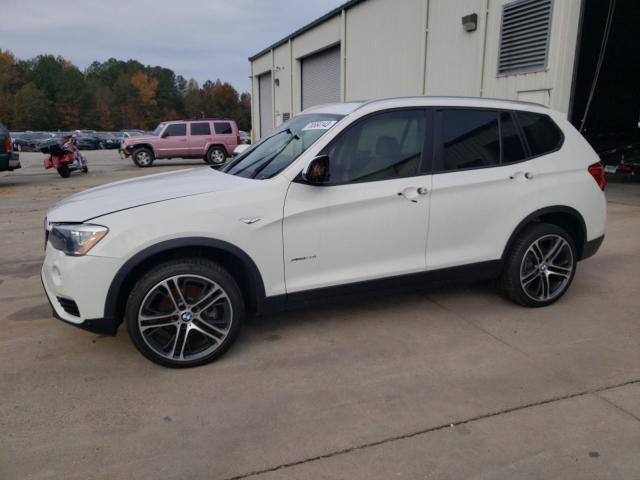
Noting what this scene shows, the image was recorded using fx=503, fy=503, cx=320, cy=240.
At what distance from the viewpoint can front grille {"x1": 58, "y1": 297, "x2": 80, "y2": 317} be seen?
321cm

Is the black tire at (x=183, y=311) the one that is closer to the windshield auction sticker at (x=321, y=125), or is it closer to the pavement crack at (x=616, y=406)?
the windshield auction sticker at (x=321, y=125)

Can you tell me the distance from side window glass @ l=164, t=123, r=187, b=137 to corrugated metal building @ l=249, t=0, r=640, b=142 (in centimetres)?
603

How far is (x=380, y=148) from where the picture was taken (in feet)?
12.4

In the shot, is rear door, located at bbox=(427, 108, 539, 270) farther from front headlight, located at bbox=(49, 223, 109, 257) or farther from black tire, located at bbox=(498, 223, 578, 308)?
front headlight, located at bbox=(49, 223, 109, 257)

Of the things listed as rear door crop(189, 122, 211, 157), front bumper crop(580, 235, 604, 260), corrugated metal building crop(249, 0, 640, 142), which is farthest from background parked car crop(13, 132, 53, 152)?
front bumper crop(580, 235, 604, 260)

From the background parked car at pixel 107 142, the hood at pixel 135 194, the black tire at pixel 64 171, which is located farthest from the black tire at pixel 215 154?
the background parked car at pixel 107 142

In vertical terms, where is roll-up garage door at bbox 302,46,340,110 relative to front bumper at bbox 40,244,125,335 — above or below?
above

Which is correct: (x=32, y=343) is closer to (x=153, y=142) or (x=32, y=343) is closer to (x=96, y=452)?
(x=96, y=452)

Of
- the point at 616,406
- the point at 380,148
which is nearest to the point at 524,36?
the point at 380,148

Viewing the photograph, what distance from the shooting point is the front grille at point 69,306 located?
10.5ft

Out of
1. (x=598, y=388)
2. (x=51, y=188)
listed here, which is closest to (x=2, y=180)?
(x=51, y=188)

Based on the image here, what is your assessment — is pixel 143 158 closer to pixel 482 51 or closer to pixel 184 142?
pixel 184 142

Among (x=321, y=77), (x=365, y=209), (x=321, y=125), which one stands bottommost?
(x=365, y=209)

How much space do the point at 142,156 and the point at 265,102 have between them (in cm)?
1112
